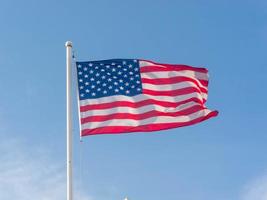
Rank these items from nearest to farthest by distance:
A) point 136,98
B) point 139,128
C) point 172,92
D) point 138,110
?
point 139,128 < point 138,110 < point 136,98 < point 172,92

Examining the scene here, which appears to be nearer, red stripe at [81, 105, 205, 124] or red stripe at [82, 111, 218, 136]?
red stripe at [82, 111, 218, 136]

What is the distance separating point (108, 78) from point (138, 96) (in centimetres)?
111

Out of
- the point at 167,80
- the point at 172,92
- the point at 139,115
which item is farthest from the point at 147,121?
the point at 167,80

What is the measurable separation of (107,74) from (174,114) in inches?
96.5

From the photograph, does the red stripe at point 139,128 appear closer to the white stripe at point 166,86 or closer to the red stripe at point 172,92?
the red stripe at point 172,92

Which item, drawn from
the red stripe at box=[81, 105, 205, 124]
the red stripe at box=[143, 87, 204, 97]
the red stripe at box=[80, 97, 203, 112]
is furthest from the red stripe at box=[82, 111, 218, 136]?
the red stripe at box=[143, 87, 204, 97]

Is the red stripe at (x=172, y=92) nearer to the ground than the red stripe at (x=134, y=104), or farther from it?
farther from it

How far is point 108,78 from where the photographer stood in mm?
21969

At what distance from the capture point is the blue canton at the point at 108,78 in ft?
70.4

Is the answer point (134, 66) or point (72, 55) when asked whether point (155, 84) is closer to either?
point (134, 66)

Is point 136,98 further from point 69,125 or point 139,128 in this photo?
point 69,125

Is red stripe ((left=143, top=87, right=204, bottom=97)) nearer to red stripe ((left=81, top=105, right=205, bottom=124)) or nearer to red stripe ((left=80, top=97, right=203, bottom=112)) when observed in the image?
red stripe ((left=80, top=97, right=203, bottom=112))

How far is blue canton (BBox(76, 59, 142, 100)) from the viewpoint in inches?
845

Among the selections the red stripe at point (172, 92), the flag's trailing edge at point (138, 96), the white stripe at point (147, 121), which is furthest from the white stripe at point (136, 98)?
the white stripe at point (147, 121)
